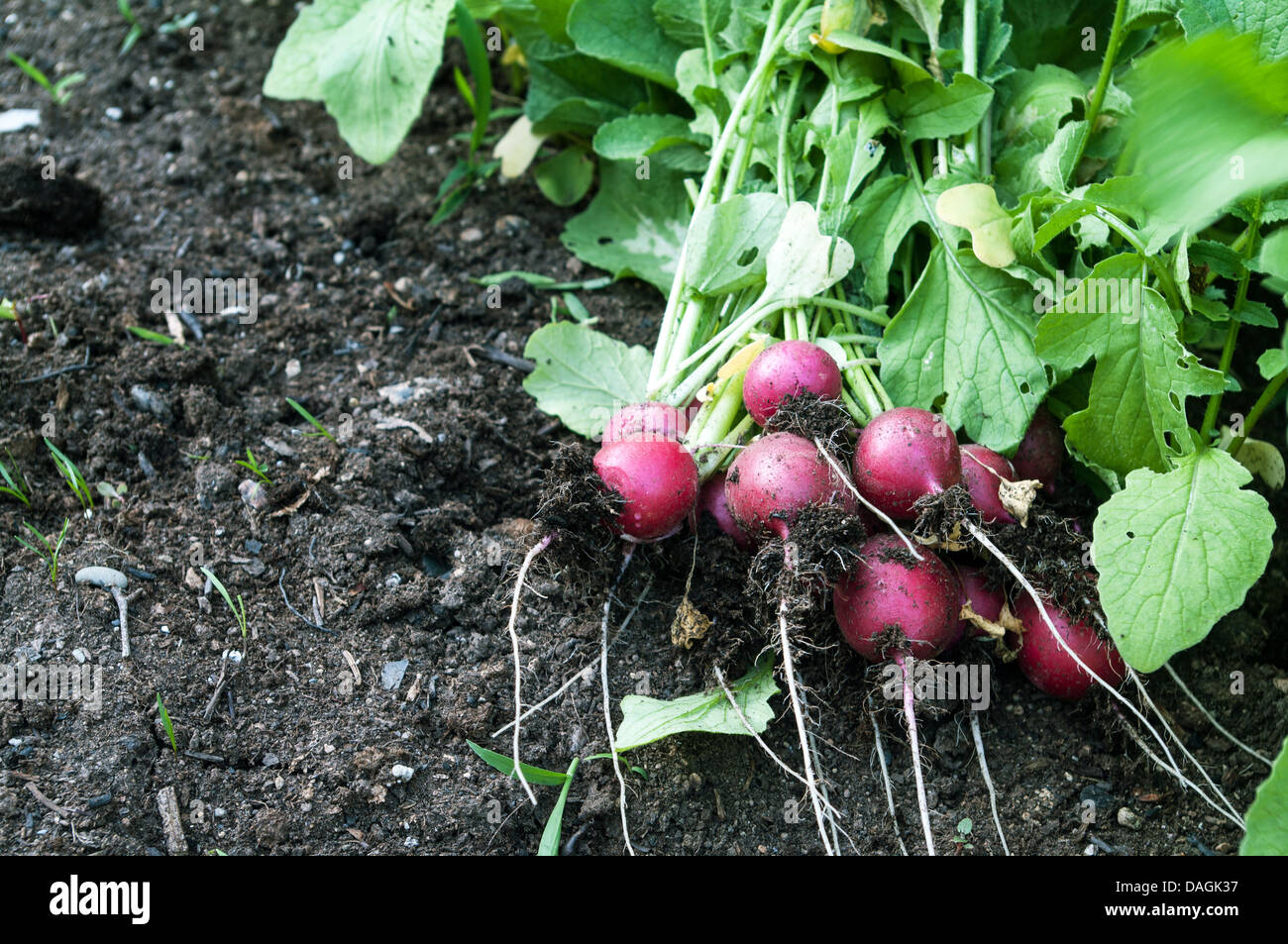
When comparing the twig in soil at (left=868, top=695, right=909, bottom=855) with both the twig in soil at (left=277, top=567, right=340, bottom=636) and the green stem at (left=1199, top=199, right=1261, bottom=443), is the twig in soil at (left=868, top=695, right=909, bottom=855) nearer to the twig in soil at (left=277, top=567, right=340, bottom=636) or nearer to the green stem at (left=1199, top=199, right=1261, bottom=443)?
the green stem at (left=1199, top=199, right=1261, bottom=443)

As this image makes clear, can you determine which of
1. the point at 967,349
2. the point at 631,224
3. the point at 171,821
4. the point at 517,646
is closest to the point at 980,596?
the point at 967,349

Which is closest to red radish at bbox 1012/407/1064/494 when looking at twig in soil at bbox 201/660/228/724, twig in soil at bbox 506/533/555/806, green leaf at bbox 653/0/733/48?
twig in soil at bbox 506/533/555/806

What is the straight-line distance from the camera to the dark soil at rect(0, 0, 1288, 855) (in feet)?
6.61

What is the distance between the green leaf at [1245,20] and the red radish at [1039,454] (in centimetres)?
90

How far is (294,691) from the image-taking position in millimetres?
2160

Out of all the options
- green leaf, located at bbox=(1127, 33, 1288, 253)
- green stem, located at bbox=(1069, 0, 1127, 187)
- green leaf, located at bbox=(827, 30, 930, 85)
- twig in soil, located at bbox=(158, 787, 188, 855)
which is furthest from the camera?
green leaf, located at bbox=(827, 30, 930, 85)

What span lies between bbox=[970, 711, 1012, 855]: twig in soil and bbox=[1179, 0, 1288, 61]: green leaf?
1549mm

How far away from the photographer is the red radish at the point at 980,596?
2270 mm

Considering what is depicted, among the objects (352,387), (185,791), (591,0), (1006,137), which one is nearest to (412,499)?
(352,387)

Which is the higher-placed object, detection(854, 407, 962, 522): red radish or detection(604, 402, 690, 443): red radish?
detection(854, 407, 962, 522): red radish

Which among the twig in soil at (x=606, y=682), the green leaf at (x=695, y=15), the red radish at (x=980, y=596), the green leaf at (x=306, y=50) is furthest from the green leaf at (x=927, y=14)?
the green leaf at (x=306, y=50)

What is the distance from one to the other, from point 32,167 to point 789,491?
2.59 metres

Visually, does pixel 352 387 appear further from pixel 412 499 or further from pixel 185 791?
pixel 185 791
